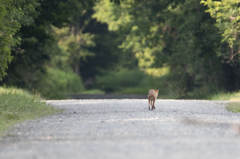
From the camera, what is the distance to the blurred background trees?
21000 millimetres

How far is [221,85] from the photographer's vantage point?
88.2 ft

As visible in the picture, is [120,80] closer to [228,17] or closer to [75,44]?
[75,44]

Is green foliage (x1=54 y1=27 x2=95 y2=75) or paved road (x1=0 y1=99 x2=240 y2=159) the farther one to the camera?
green foliage (x1=54 y1=27 x2=95 y2=75)

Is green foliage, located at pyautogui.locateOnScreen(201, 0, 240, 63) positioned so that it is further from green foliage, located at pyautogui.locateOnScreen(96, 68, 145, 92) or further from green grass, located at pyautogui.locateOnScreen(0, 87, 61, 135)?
green foliage, located at pyautogui.locateOnScreen(96, 68, 145, 92)

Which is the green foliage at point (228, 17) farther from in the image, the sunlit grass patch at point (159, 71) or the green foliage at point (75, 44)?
the green foliage at point (75, 44)

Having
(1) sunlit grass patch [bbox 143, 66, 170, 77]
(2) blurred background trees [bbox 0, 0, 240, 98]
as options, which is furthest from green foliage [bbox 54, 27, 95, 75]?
(1) sunlit grass patch [bbox 143, 66, 170, 77]

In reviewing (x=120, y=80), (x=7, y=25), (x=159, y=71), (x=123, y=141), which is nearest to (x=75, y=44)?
(x=120, y=80)

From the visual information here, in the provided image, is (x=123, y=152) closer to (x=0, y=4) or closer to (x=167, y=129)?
(x=167, y=129)

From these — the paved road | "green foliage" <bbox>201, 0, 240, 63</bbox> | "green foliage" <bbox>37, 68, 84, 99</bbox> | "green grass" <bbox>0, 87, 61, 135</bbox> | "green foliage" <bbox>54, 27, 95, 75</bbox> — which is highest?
"green foliage" <bbox>54, 27, 95, 75</bbox>

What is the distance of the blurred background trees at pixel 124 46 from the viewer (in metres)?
21.0

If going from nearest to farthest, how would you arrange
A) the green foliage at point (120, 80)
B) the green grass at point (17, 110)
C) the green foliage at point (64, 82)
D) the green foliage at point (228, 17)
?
the green grass at point (17, 110) < the green foliage at point (228, 17) < the green foliage at point (64, 82) < the green foliage at point (120, 80)

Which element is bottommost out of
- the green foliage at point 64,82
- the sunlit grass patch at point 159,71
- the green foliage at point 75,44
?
the green foliage at point 64,82

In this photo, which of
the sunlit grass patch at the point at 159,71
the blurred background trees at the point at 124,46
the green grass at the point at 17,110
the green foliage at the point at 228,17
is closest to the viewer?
the green grass at the point at 17,110

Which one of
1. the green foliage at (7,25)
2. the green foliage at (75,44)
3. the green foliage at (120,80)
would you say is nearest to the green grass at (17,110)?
the green foliage at (7,25)
